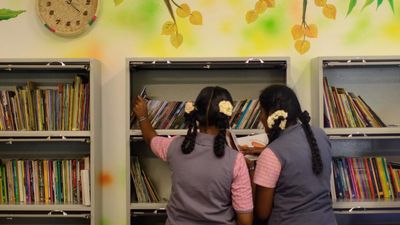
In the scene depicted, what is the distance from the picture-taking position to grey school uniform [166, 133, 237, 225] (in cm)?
191

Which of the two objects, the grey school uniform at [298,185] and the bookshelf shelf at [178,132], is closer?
the grey school uniform at [298,185]

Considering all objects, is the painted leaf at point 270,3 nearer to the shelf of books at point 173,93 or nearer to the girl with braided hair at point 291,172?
the shelf of books at point 173,93

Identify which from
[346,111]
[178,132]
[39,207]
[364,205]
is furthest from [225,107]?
[39,207]

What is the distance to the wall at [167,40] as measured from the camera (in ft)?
9.13

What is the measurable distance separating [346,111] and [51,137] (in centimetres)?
169

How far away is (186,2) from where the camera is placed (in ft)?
9.14

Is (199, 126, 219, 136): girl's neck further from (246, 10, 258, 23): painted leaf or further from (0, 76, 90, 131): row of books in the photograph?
(246, 10, 258, 23): painted leaf

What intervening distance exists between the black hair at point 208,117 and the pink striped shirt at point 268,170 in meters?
0.19

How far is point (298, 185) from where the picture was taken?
1929mm

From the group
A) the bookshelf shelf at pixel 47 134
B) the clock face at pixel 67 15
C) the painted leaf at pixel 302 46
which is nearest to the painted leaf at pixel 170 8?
the clock face at pixel 67 15

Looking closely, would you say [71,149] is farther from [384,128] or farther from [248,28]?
[384,128]

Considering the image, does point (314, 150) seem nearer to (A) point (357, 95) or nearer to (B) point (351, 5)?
(A) point (357, 95)

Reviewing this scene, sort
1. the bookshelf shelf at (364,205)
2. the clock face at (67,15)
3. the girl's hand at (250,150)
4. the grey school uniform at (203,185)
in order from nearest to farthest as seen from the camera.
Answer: the grey school uniform at (203,185) < the girl's hand at (250,150) < the bookshelf shelf at (364,205) < the clock face at (67,15)

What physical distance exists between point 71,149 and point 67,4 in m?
0.89
